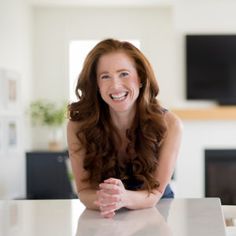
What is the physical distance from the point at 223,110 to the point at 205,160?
0.56 meters

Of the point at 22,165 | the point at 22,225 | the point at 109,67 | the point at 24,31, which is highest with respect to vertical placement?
the point at 24,31

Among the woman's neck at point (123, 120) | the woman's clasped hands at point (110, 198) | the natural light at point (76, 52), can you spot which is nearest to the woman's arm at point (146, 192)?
the woman's clasped hands at point (110, 198)

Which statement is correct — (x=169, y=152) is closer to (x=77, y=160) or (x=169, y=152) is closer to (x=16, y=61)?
(x=77, y=160)

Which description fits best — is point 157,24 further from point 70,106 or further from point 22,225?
point 22,225

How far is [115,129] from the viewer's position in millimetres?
1380

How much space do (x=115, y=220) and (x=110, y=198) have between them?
8 cm

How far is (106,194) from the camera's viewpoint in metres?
1.15

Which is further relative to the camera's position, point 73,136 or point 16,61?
point 16,61

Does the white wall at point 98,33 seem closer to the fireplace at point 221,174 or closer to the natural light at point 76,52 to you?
the natural light at point 76,52

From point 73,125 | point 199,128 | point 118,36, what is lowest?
point 199,128

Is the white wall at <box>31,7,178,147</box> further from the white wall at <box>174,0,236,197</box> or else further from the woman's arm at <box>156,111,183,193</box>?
the woman's arm at <box>156,111,183,193</box>

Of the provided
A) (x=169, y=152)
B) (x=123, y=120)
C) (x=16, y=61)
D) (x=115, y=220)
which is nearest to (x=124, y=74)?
(x=123, y=120)

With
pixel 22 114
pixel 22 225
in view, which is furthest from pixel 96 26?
pixel 22 225

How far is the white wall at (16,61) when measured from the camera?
470cm
